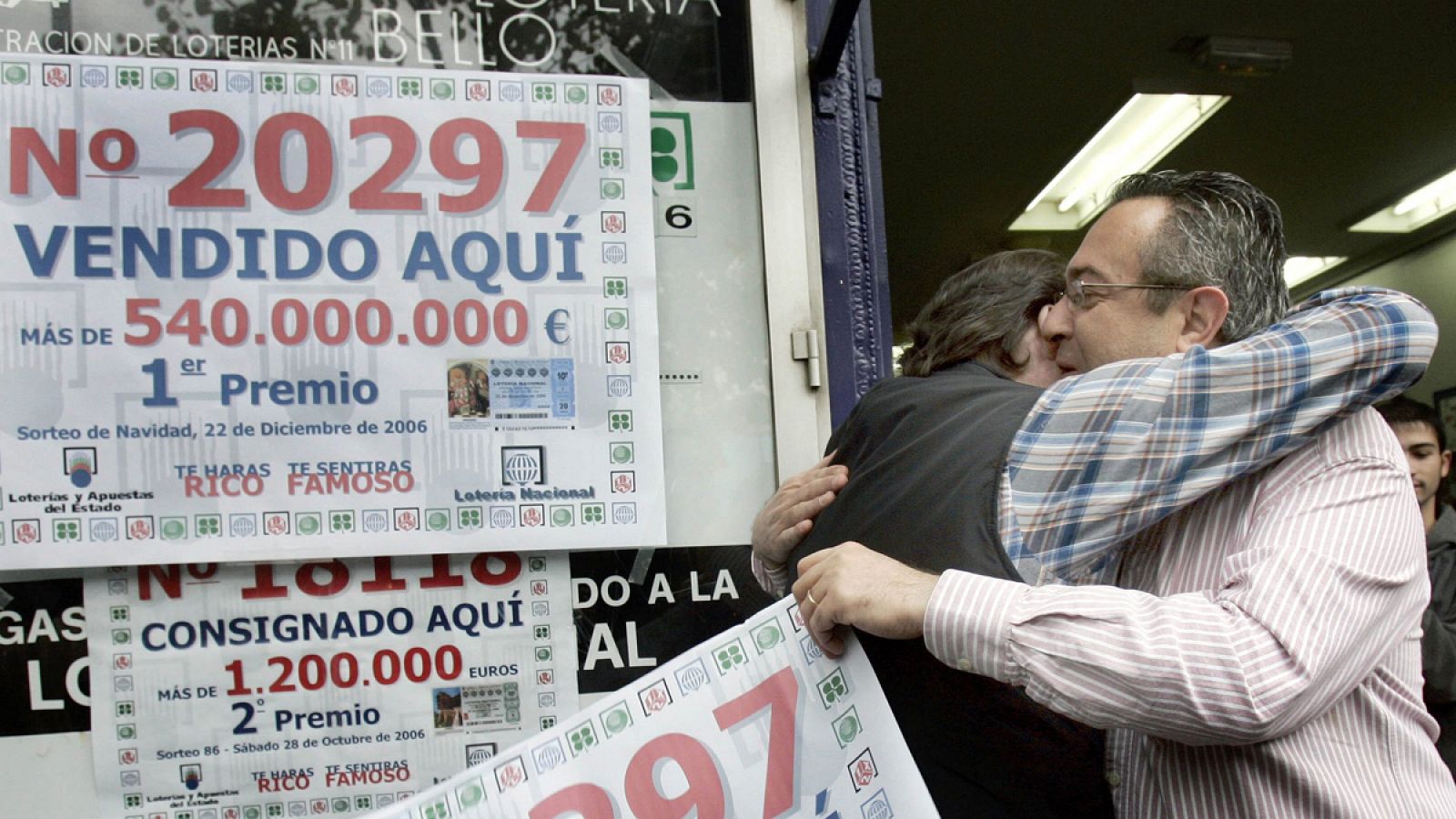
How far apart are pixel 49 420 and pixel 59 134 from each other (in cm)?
51

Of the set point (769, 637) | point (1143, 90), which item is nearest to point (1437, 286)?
point (1143, 90)

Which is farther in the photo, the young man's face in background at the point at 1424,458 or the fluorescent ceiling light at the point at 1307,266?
the fluorescent ceiling light at the point at 1307,266

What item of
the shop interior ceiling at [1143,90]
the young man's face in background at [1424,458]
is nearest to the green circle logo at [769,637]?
the young man's face in background at [1424,458]

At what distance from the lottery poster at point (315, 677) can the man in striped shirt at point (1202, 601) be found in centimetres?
91

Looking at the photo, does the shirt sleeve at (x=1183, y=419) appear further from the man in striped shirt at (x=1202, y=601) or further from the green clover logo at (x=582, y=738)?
the green clover logo at (x=582, y=738)

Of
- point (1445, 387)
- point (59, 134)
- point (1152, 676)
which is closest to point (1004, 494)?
point (1152, 676)

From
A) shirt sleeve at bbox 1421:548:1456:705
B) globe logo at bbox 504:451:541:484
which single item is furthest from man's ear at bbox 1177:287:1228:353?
shirt sleeve at bbox 1421:548:1456:705

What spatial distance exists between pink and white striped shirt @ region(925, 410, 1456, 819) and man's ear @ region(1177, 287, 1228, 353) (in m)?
0.25

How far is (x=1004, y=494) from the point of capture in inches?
52.4

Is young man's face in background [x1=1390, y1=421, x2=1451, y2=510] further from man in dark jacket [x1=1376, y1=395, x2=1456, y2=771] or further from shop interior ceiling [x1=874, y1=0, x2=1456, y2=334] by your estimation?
shop interior ceiling [x1=874, y1=0, x2=1456, y2=334]

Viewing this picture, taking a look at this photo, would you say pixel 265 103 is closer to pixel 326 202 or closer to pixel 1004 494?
pixel 326 202

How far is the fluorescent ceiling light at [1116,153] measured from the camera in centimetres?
508

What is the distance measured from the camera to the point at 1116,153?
569cm

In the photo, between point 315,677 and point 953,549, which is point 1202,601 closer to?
point 953,549
